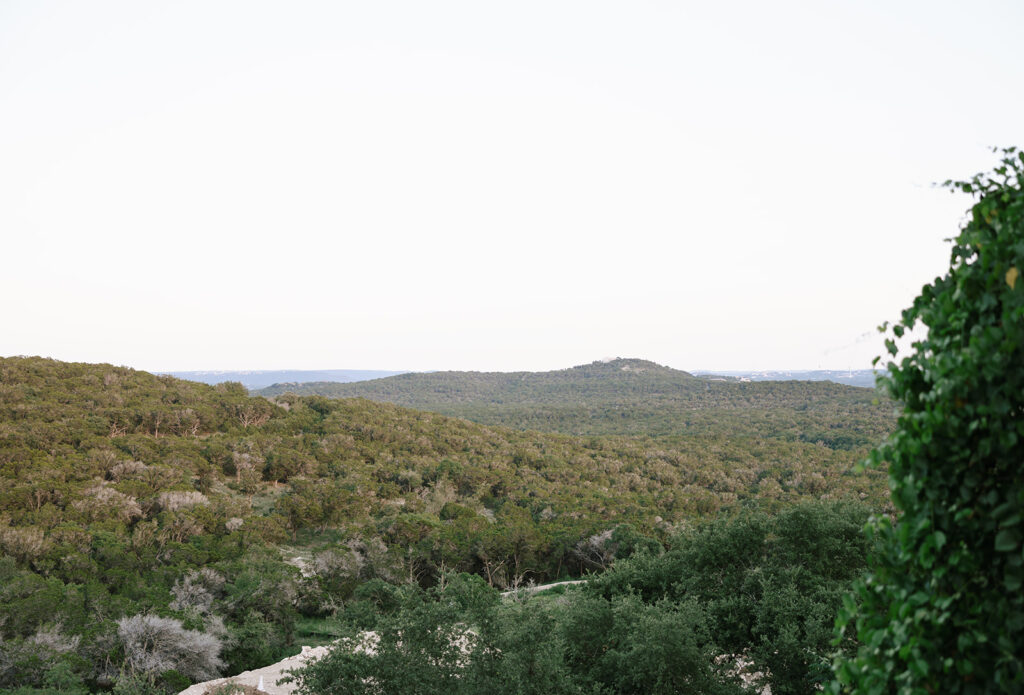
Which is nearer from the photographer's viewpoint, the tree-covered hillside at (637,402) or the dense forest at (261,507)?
the dense forest at (261,507)

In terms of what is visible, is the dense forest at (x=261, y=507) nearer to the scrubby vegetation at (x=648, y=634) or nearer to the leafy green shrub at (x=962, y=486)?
the scrubby vegetation at (x=648, y=634)

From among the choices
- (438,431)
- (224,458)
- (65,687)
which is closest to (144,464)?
(224,458)

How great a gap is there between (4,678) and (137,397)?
818 inches

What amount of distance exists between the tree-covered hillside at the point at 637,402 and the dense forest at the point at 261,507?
1417 centimetres

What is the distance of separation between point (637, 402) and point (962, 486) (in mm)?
80107

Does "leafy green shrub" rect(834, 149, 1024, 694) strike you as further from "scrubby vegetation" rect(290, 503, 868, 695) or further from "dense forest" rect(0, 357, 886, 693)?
"dense forest" rect(0, 357, 886, 693)

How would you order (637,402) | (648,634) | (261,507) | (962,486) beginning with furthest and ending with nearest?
1. (637,402)
2. (261,507)
3. (648,634)
4. (962,486)

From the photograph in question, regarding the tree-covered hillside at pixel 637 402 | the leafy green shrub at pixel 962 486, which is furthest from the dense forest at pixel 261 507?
the tree-covered hillside at pixel 637 402

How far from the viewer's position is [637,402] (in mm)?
80188

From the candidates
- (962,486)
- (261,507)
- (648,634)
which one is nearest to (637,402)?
(261,507)

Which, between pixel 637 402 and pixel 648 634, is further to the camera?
pixel 637 402

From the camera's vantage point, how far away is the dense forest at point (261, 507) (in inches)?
495

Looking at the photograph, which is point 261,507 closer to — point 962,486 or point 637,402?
point 962,486

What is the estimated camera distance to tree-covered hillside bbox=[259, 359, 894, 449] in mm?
Answer: 53812
